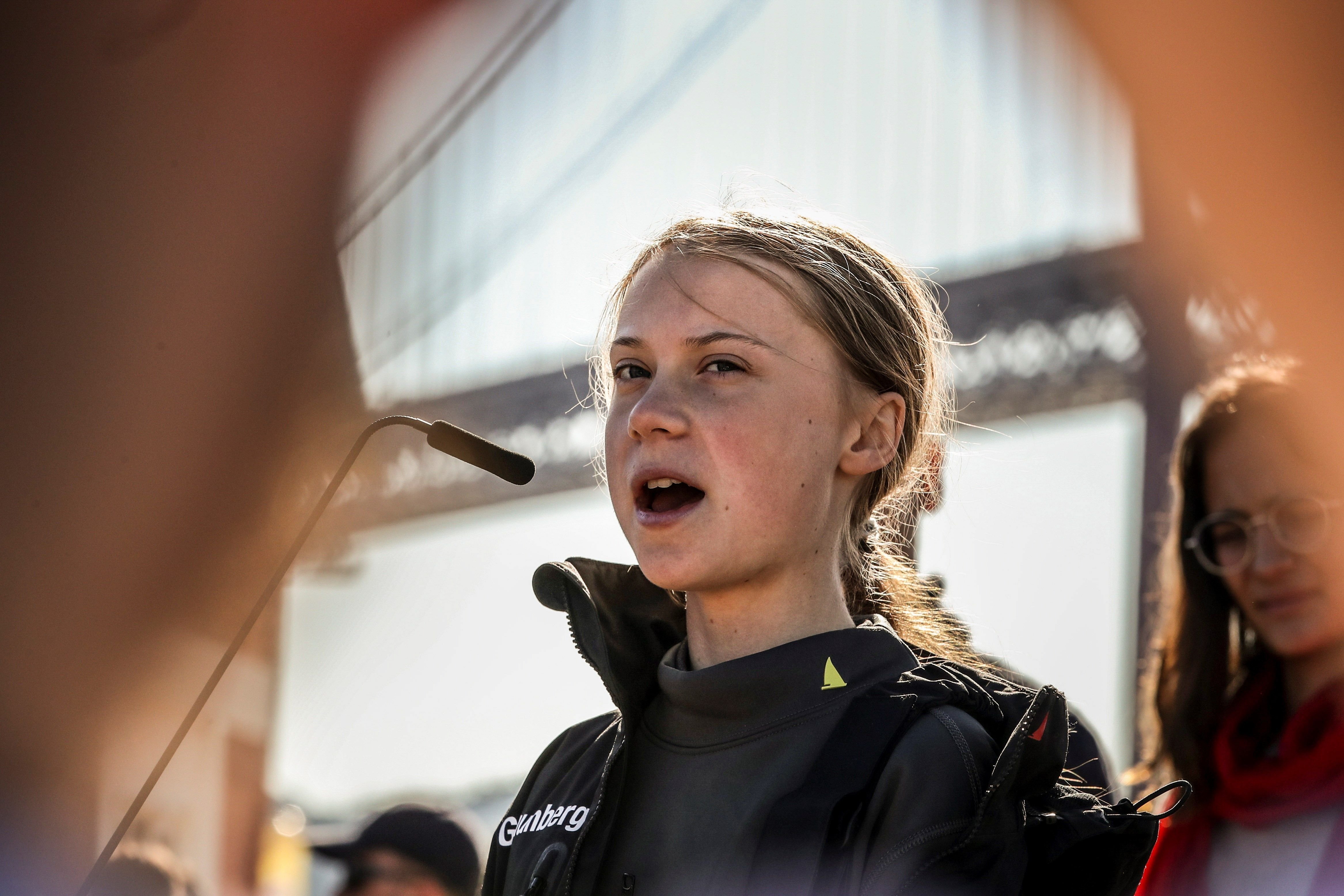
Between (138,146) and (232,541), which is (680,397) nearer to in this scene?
(138,146)

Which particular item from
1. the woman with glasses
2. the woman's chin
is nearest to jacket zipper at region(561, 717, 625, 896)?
the woman's chin

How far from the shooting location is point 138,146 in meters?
1.96

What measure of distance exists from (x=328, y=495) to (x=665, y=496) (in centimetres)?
35

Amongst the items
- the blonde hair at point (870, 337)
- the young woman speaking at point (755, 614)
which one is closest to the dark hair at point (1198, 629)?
the blonde hair at point (870, 337)

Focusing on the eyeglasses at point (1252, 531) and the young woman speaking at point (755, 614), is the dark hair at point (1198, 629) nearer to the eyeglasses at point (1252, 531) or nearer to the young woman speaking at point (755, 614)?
the eyeglasses at point (1252, 531)

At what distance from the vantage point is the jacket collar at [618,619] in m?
1.35

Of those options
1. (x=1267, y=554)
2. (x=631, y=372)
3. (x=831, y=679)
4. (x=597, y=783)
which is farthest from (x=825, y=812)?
(x=1267, y=554)

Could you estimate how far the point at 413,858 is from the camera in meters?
2.38

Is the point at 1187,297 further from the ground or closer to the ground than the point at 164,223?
further from the ground

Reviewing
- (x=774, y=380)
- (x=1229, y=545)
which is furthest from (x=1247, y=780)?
(x=774, y=380)

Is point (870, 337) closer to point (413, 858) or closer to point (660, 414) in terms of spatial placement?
point (660, 414)

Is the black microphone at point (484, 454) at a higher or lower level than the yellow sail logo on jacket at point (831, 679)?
higher

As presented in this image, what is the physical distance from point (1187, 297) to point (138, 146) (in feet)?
37.8

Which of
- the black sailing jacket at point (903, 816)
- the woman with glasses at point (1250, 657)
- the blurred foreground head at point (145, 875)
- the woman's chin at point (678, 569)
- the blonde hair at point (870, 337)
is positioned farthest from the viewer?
the blurred foreground head at point (145, 875)
